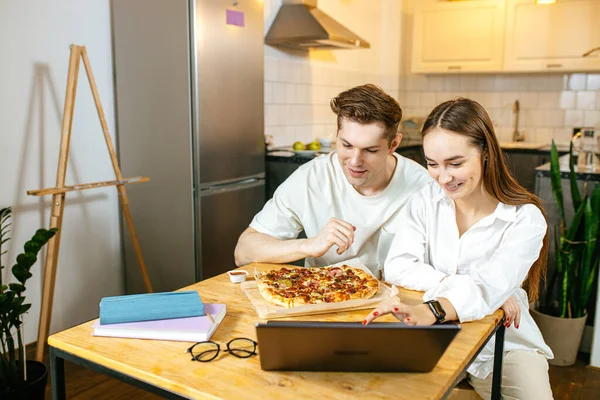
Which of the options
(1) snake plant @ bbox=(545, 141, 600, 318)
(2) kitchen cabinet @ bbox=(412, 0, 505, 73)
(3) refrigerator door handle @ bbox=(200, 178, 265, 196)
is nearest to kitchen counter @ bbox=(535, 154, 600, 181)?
(1) snake plant @ bbox=(545, 141, 600, 318)

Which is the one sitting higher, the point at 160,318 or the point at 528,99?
the point at 528,99

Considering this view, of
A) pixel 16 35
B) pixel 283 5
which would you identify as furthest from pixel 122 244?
pixel 283 5

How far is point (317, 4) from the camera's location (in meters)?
4.77

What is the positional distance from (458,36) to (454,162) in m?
4.32

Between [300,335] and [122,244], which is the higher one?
[300,335]

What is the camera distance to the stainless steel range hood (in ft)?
13.2

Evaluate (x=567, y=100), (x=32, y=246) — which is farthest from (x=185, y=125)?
(x=567, y=100)

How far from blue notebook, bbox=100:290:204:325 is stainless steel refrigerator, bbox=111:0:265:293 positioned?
1829 millimetres

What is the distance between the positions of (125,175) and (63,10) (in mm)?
959

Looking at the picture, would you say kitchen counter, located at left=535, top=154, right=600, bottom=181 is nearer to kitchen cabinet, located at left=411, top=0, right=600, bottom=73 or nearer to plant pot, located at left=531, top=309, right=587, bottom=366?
plant pot, located at left=531, top=309, right=587, bottom=366

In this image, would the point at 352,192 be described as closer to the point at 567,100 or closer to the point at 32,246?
the point at 32,246

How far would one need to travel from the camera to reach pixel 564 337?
289cm

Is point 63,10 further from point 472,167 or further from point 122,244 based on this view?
point 472,167

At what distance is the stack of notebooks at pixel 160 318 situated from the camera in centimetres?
124
